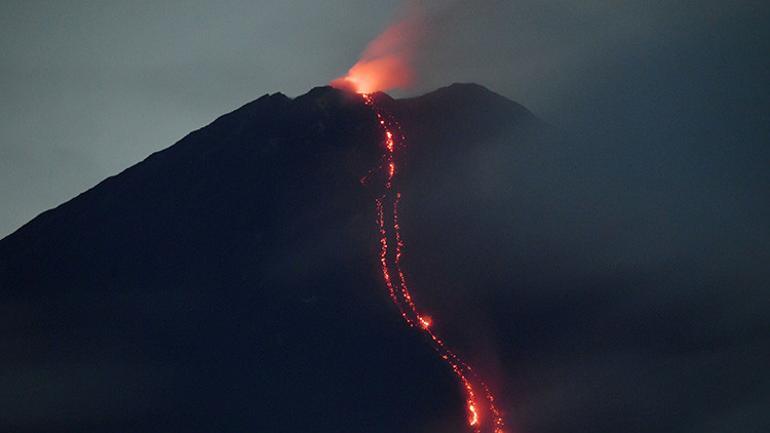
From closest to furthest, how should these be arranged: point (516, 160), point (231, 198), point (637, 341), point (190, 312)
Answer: point (637, 341)
point (190, 312)
point (231, 198)
point (516, 160)

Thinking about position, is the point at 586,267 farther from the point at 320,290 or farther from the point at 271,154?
the point at 271,154

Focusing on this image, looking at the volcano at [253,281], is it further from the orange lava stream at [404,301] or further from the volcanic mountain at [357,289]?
the orange lava stream at [404,301]

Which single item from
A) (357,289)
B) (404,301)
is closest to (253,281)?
(357,289)

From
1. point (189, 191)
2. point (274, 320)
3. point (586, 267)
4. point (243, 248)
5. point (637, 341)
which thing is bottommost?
point (637, 341)

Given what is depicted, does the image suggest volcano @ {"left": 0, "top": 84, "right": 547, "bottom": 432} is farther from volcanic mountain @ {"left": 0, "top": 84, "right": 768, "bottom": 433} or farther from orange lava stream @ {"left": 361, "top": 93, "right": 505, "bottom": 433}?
orange lava stream @ {"left": 361, "top": 93, "right": 505, "bottom": 433}


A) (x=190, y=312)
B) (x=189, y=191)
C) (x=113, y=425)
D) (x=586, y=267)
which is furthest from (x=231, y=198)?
(x=586, y=267)

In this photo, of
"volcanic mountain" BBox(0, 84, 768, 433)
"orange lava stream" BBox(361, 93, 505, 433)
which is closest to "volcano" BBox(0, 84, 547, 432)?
"volcanic mountain" BBox(0, 84, 768, 433)

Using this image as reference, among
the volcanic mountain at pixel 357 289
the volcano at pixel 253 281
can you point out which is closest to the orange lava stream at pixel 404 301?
the volcanic mountain at pixel 357 289

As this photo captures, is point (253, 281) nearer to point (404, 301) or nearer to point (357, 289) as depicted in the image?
point (357, 289)
